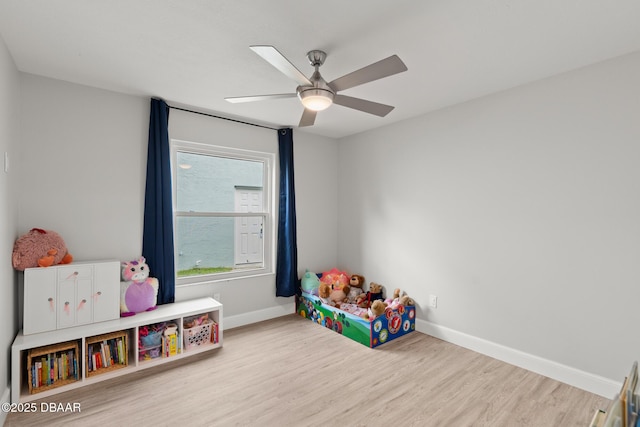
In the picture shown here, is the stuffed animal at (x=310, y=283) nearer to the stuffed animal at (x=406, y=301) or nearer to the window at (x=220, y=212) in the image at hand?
the window at (x=220, y=212)

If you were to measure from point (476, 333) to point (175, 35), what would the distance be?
11.4 ft

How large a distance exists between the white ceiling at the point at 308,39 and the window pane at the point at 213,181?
884 millimetres

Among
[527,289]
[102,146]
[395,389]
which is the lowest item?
[395,389]

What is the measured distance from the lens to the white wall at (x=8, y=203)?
6.52 feet

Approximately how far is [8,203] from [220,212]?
5.84ft

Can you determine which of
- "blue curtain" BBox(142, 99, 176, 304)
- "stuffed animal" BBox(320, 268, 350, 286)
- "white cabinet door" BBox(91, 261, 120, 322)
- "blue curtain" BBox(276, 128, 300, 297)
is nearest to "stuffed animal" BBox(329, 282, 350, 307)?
"stuffed animal" BBox(320, 268, 350, 286)

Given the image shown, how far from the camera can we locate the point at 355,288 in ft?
13.4

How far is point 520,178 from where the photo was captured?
→ 271cm

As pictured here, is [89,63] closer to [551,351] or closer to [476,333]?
[476,333]

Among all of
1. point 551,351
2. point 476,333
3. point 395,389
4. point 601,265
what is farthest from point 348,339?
point 601,265

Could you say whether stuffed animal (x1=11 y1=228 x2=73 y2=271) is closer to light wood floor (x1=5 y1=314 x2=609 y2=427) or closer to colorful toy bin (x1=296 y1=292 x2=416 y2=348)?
light wood floor (x1=5 y1=314 x2=609 y2=427)

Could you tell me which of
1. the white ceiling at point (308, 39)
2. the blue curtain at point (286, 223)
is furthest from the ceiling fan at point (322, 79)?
the blue curtain at point (286, 223)

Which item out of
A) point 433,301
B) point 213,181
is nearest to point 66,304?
point 213,181

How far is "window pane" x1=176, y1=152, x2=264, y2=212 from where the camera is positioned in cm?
342
